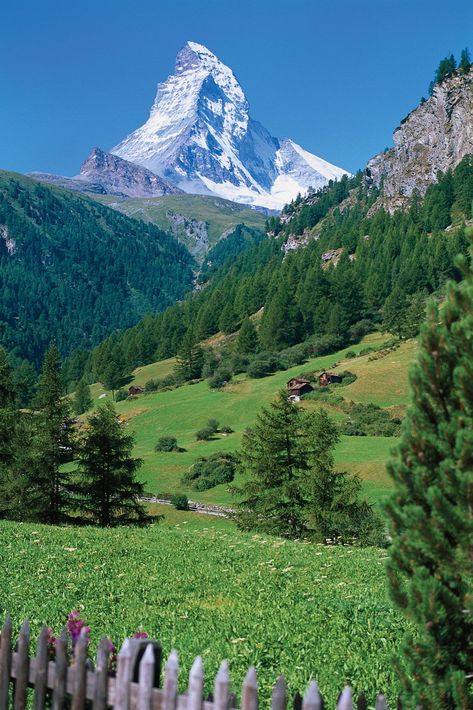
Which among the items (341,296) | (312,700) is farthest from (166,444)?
(312,700)

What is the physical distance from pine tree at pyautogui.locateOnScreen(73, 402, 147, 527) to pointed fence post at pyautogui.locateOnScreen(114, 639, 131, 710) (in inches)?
1337

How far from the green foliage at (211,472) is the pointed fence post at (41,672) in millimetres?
63819

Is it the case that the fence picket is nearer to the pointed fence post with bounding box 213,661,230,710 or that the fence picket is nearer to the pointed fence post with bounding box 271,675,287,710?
the pointed fence post with bounding box 213,661,230,710

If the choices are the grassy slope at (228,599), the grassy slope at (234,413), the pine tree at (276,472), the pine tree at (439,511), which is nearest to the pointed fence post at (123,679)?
the pine tree at (439,511)

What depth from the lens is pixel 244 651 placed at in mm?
9039

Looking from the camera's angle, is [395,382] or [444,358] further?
[395,382]

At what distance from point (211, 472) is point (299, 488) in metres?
36.2

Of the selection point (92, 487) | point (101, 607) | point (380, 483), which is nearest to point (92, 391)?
point (380, 483)

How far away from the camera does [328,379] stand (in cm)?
10488

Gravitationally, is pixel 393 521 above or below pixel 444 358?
below

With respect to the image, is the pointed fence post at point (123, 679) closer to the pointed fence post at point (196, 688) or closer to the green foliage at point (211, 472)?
the pointed fence post at point (196, 688)

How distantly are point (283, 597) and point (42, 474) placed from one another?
2637 cm

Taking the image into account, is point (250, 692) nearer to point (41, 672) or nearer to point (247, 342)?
point (41, 672)

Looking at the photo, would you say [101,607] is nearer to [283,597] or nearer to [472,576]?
[283,597]
